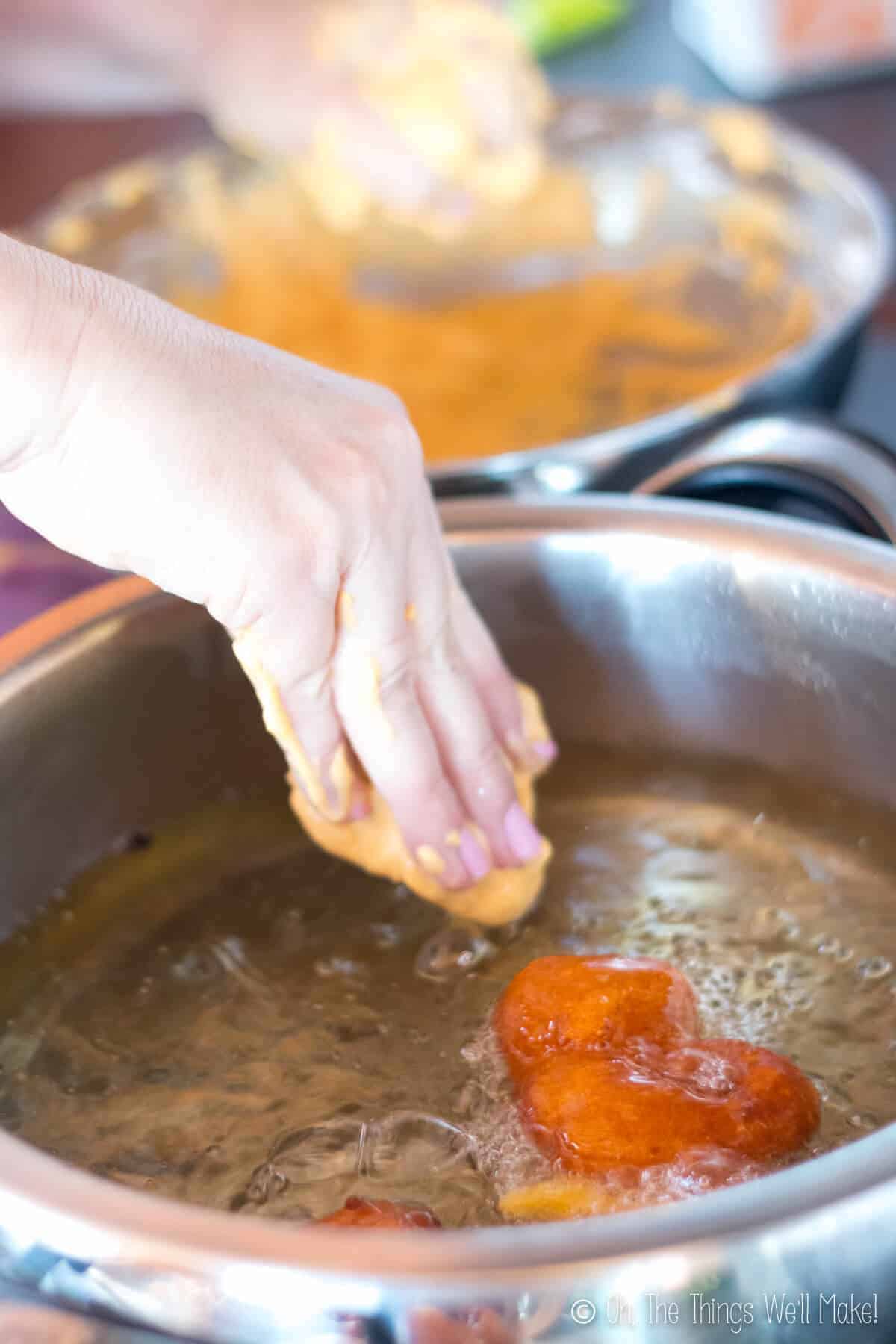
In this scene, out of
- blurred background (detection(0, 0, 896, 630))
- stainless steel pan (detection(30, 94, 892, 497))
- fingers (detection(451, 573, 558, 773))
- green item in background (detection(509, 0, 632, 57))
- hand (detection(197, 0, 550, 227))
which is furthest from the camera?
green item in background (detection(509, 0, 632, 57))

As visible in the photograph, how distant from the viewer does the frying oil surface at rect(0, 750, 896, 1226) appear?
0.50 meters

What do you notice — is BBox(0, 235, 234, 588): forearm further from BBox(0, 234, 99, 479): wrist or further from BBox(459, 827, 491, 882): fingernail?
BBox(459, 827, 491, 882): fingernail

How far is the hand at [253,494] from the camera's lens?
450 mm

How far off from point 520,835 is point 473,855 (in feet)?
0.08

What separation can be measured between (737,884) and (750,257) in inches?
30.6

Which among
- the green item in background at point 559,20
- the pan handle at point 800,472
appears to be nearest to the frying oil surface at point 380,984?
the pan handle at point 800,472

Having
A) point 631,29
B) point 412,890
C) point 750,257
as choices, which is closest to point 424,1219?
point 412,890

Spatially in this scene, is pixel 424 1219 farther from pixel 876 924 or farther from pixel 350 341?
pixel 350 341

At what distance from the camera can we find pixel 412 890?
63 centimetres

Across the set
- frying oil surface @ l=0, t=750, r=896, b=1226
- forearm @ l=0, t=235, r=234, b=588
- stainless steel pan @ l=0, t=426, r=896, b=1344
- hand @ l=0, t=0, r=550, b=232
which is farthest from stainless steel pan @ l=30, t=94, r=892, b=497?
forearm @ l=0, t=235, r=234, b=588

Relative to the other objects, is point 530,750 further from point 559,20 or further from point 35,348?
point 559,20

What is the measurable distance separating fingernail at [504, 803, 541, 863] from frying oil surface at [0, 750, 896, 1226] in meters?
0.03

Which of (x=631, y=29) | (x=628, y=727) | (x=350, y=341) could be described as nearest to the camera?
(x=628, y=727)

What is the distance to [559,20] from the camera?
1829mm
